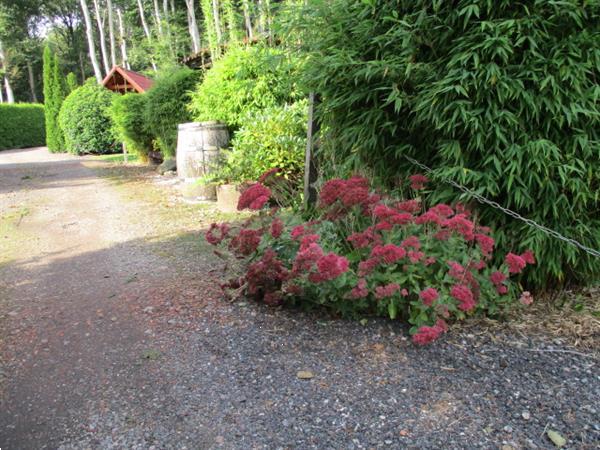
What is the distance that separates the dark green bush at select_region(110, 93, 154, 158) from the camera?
12594 millimetres

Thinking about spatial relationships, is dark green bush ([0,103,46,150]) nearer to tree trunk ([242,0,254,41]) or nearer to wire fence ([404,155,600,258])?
tree trunk ([242,0,254,41])

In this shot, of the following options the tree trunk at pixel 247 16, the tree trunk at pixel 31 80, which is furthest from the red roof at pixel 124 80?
the tree trunk at pixel 31 80

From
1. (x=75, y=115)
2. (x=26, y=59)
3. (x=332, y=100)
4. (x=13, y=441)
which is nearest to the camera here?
(x=13, y=441)

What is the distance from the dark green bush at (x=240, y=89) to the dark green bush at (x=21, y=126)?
22932 millimetres

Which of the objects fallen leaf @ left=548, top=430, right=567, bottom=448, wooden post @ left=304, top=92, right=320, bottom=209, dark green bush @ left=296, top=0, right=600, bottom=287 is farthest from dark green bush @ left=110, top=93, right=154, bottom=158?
fallen leaf @ left=548, top=430, right=567, bottom=448

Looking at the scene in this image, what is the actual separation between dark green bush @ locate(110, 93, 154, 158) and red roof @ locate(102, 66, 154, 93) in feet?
12.6

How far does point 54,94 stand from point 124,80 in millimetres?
3308

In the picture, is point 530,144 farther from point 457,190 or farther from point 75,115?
point 75,115

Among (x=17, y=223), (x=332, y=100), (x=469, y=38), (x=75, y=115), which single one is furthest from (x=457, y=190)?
(x=75, y=115)

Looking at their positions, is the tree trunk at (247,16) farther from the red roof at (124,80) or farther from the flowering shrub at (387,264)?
the red roof at (124,80)

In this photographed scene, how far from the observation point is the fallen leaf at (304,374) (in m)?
2.37

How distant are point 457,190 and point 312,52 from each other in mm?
1571

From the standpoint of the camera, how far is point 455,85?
2.82 m

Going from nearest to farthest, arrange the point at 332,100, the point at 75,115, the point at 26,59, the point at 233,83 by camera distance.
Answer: the point at 332,100 → the point at 233,83 → the point at 75,115 → the point at 26,59
